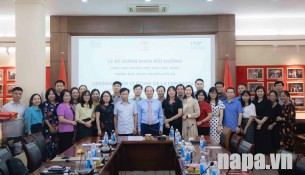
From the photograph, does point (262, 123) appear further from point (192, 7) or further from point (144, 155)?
point (192, 7)

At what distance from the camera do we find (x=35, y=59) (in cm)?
647

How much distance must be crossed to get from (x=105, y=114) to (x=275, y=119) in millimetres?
2933

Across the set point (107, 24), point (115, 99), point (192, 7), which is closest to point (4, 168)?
point (115, 99)

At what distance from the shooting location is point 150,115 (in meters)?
6.06

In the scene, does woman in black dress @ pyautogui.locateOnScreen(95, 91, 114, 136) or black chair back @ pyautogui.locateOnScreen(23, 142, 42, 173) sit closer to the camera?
black chair back @ pyautogui.locateOnScreen(23, 142, 42, 173)

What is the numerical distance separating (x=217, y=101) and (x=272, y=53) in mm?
3596

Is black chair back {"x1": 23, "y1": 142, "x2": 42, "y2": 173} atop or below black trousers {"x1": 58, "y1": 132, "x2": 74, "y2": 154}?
atop

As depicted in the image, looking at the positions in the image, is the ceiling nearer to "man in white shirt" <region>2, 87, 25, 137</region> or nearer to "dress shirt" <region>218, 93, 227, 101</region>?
"dress shirt" <region>218, 93, 227, 101</region>

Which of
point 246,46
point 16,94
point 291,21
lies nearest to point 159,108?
point 16,94

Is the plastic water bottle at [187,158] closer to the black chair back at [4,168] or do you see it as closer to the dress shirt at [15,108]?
the black chair back at [4,168]

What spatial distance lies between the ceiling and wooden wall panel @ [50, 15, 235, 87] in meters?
0.22

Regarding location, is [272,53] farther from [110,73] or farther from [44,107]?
[44,107]

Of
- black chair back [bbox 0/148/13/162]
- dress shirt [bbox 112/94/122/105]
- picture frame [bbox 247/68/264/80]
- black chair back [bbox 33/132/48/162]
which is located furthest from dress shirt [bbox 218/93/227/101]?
black chair back [bbox 0/148/13/162]

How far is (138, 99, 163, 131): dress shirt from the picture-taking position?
604 cm
